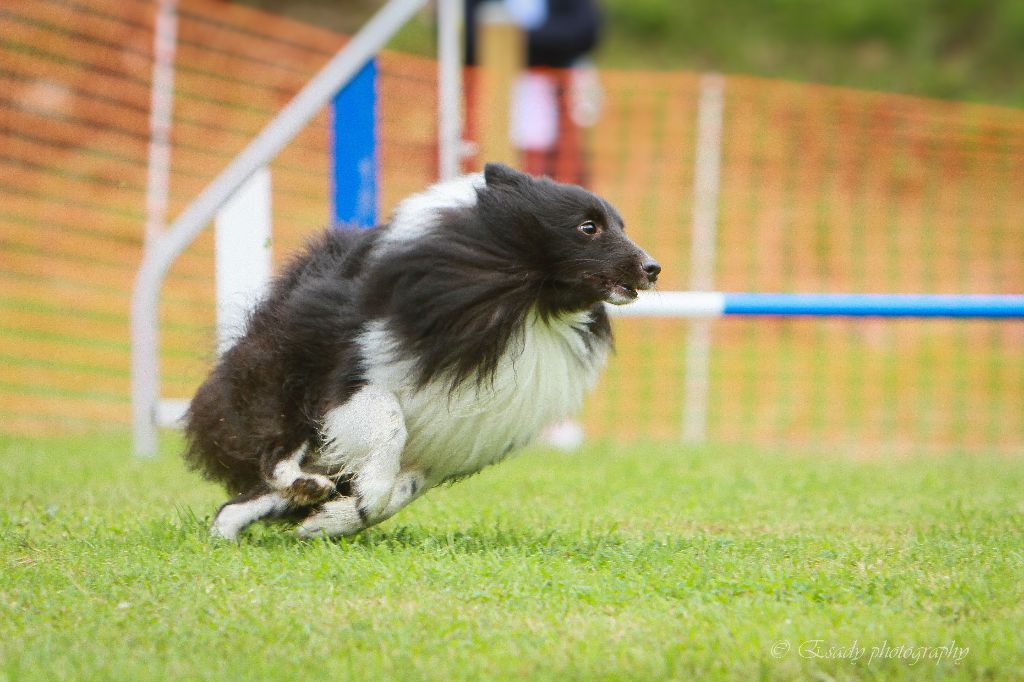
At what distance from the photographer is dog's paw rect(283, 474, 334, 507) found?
3682 mm

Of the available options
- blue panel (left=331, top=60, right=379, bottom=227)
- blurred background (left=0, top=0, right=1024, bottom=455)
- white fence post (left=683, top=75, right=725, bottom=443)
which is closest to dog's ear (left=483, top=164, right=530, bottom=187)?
blue panel (left=331, top=60, right=379, bottom=227)

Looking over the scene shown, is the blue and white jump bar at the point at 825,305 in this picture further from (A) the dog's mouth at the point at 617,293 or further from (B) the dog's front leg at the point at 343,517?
(B) the dog's front leg at the point at 343,517

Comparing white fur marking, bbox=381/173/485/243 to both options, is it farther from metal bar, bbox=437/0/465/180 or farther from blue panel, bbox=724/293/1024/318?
metal bar, bbox=437/0/465/180

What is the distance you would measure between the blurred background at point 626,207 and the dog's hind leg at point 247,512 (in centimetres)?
425

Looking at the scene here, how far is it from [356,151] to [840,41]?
12.9 metres

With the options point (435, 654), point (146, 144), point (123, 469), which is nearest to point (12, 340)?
point (146, 144)

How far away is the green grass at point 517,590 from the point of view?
8.73ft

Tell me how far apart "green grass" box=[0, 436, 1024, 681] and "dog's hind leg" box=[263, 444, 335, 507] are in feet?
0.47

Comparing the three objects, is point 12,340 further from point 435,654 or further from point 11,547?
point 435,654

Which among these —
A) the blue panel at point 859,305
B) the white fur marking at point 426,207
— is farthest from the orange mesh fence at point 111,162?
the white fur marking at point 426,207

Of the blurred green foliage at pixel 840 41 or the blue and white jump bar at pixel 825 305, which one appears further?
the blurred green foliage at pixel 840 41

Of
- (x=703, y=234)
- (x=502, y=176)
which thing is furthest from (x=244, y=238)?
(x=703, y=234)

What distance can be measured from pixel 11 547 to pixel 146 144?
744cm

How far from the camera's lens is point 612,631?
287cm
